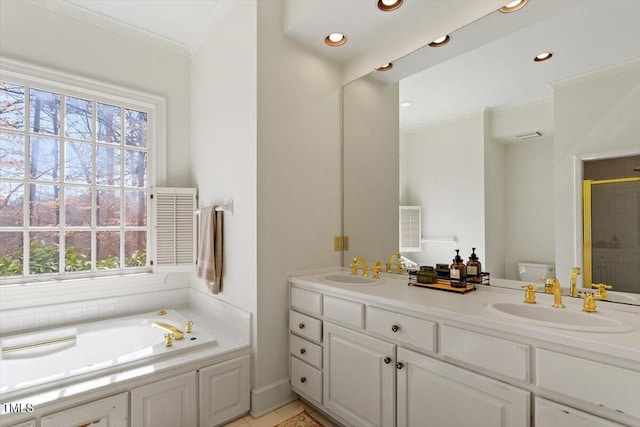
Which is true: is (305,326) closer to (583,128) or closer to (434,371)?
(434,371)

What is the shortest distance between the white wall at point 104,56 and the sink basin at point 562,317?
9.19ft

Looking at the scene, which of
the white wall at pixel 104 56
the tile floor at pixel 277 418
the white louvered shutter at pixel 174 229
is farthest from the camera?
the white louvered shutter at pixel 174 229

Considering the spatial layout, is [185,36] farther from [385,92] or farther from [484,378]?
[484,378]

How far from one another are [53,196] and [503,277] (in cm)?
320

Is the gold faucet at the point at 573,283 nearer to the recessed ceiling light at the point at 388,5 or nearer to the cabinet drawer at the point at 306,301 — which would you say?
the cabinet drawer at the point at 306,301

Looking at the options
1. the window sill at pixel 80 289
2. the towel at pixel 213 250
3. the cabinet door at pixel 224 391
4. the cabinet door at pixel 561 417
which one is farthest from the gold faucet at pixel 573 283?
the window sill at pixel 80 289

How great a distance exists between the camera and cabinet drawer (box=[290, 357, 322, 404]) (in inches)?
77.2

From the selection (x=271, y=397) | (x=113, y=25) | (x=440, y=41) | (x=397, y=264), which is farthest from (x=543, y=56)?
(x=113, y=25)

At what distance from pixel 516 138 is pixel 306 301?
1.53 meters

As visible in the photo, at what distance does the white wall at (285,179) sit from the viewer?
2088 millimetres

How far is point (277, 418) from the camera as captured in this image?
2.01 metres

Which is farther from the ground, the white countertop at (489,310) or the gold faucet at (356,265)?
the gold faucet at (356,265)

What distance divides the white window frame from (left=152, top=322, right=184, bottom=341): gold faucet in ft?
2.10

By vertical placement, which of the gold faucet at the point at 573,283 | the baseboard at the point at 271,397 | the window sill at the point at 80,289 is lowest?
the baseboard at the point at 271,397
